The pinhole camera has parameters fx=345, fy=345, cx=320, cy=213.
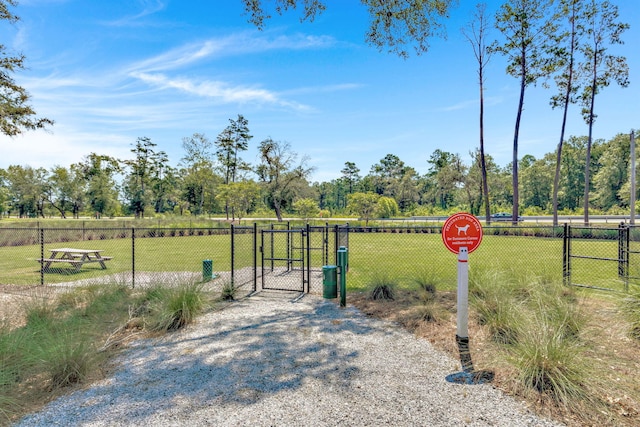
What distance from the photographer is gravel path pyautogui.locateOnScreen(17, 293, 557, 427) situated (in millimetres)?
2926

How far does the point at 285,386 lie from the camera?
137 inches

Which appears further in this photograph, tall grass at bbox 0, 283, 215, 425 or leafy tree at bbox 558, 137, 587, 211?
leafy tree at bbox 558, 137, 587, 211

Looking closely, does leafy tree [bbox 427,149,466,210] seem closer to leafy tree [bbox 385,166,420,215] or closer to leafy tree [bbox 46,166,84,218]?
leafy tree [bbox 385,166,420,215]

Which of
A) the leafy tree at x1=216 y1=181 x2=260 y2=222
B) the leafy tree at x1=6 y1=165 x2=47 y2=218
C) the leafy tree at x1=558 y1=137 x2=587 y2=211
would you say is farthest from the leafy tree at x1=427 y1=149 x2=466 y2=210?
the leafy tree at x1=6 y1=165 x2=47 y2=218

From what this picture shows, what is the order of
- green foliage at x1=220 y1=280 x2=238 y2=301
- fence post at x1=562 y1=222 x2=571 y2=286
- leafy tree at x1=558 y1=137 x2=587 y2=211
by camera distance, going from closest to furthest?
1. fence post at x1=562 y1=222 x2=571 y2=286
2. green foliage at x1=220 y1=280 x2=238 y2=301
3. leafy tree at x1=558 y1=137 x2=587 y2=211

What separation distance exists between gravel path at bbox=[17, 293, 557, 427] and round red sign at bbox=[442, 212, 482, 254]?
1393 millimetres

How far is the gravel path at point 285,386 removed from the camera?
2.93 m

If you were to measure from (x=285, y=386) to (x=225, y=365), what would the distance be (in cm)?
91

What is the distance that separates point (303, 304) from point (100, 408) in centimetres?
402

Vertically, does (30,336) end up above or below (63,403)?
above

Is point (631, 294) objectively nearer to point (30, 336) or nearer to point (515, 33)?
point (30, 336)

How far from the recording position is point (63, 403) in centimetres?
321

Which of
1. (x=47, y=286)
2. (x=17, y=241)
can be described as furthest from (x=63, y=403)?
(x=17, y=241)

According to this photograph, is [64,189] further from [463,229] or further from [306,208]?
[463,229]
